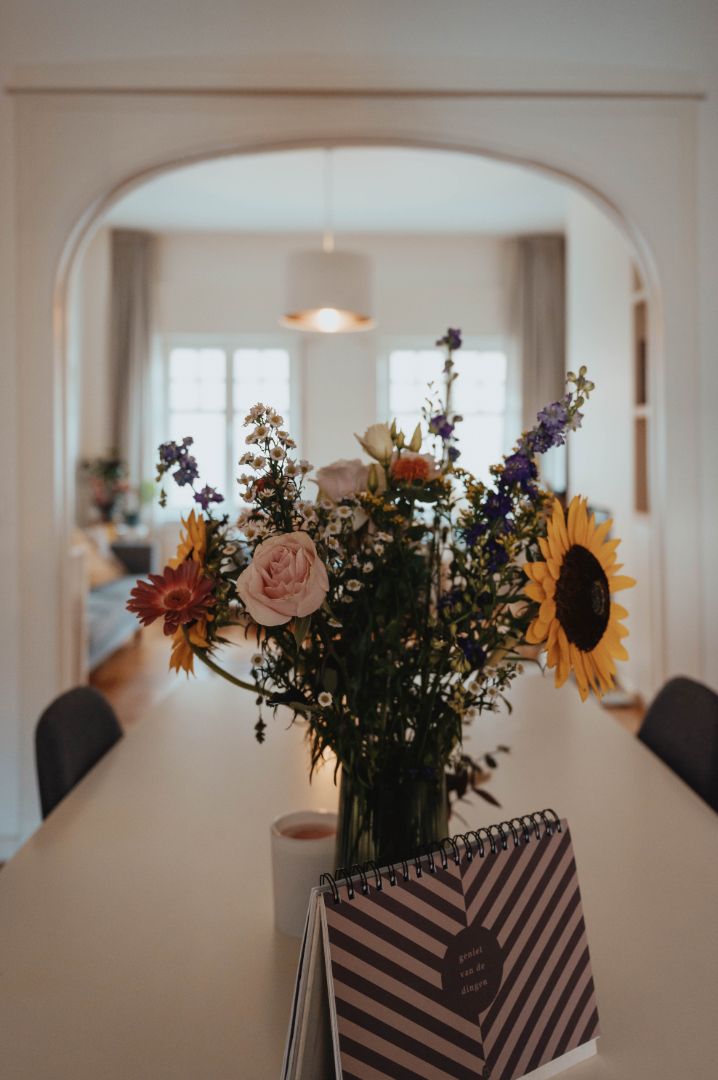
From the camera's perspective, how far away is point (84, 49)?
10.4 ft

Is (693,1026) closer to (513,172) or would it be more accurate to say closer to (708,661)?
(708,661)

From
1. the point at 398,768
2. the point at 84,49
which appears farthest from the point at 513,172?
the point at 398,768

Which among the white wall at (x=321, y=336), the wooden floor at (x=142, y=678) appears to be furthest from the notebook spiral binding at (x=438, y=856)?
the white wall at (x=321, y=336)

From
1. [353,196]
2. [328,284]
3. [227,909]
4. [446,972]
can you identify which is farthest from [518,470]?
[353,196]

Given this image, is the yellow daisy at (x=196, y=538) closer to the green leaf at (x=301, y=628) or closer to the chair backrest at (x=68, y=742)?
the green leaf at (x=301, y=628)

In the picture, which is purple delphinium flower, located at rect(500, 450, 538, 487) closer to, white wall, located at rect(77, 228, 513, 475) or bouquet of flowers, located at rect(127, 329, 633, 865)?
bouquet of flowers, located at rect(127, 329, 633, 865)

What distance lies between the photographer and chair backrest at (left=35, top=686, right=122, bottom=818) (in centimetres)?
162

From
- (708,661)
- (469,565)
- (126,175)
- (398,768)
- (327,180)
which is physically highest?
(327,180)

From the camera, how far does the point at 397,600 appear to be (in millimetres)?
930

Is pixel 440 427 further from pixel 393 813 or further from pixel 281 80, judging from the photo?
pixel 281 80

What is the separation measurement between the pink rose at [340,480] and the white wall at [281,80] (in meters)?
2.49

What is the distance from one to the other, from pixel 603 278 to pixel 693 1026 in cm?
546

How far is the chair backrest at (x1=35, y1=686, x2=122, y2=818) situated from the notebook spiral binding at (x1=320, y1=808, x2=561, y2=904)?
0.94 metres

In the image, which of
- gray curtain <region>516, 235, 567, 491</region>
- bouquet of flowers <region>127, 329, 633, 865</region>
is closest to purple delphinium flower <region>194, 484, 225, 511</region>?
bouquet of flowers <region>127, 329, 633, 865</region>
